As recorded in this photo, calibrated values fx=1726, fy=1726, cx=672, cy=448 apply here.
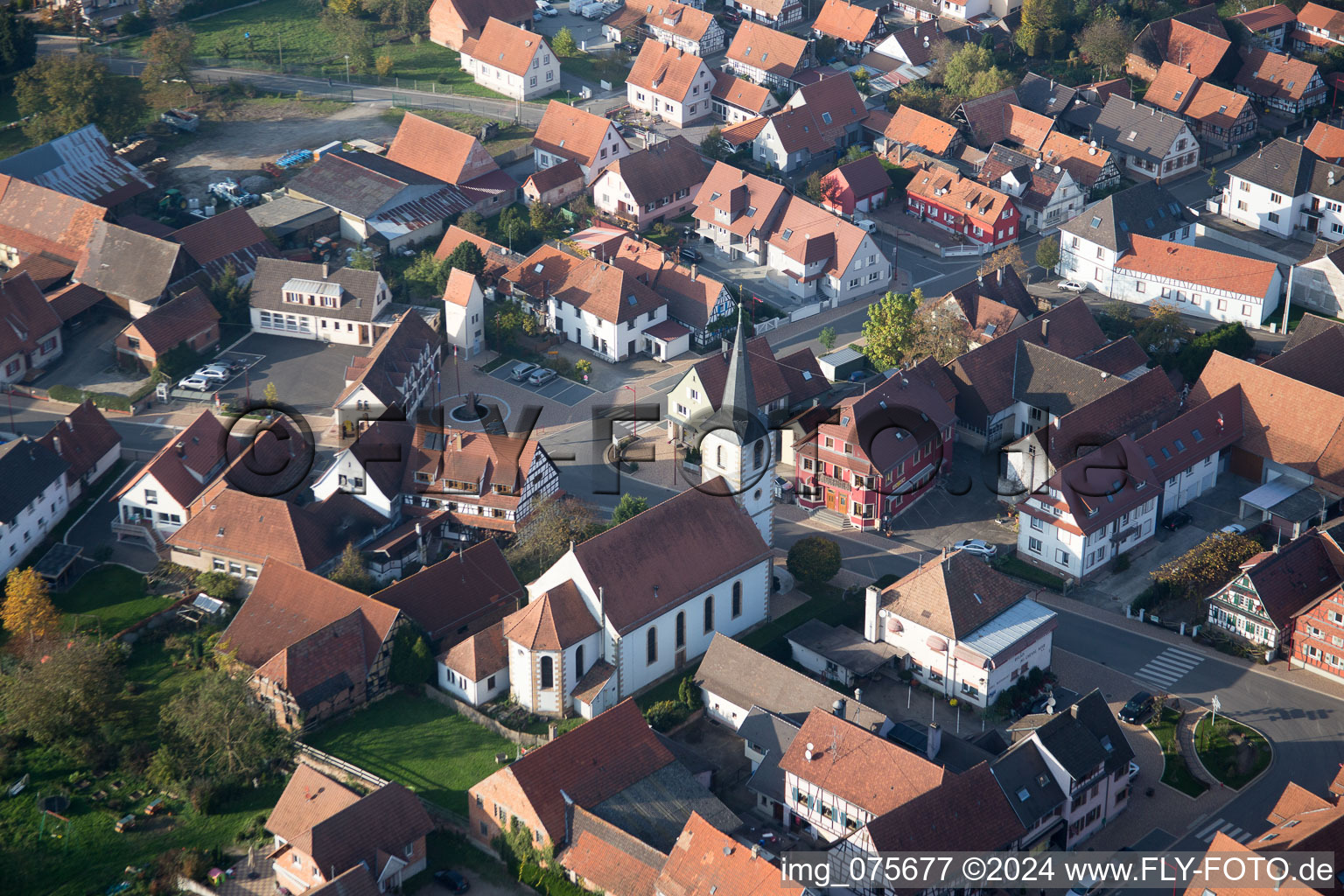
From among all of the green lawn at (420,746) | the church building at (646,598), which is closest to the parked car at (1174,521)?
the church building at (646,598)

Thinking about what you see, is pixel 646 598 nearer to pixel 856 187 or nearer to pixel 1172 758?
pixel 1172 758

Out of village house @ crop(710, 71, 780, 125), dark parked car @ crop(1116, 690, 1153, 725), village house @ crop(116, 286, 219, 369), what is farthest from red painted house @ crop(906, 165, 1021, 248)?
village house @ crop(116, 286, 219, 369)

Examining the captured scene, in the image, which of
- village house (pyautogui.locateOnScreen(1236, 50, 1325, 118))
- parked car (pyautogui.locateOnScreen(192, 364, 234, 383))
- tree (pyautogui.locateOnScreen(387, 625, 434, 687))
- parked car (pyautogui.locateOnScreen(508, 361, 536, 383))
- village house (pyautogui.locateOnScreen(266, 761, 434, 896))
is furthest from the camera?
village house (pyautogui.locateOnScreen(1236, 50, 1325, 118))

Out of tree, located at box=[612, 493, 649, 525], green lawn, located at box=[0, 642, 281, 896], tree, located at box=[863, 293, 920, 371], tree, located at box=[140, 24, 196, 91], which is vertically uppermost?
tree, located at box=[140, 24, 196, 91]

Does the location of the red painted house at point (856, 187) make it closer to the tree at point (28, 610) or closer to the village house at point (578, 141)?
the village house at point (578, 141)

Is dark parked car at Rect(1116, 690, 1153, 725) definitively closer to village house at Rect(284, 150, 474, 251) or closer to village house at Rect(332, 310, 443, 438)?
village house at Rect(332, 310, 443, 438)

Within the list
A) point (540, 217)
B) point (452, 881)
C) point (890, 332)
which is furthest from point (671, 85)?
point (452, 881)
